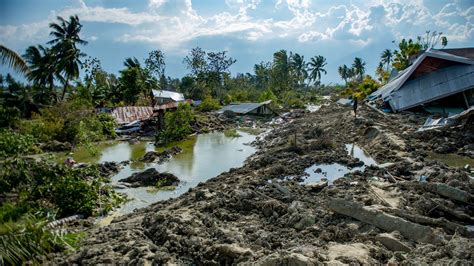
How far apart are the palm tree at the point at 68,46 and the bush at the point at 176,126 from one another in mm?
13252

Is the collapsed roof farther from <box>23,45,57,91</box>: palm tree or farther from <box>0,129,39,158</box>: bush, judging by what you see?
<box>0,129,39,158</box>: bush

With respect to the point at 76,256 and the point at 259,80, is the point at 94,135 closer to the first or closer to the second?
the point at 76,256

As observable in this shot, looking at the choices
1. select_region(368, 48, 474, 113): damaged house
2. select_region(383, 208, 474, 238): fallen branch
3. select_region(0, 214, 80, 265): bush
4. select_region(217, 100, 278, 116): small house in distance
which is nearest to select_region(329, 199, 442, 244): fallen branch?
select_region(383, 208, 474, 238): fallen branch

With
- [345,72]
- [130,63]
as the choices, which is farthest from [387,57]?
[130,63]

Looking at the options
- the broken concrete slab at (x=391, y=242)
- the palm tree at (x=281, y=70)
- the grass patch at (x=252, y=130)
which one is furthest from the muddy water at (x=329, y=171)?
the palm tree at (x=281, y=70)

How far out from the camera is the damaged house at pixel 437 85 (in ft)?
70.8

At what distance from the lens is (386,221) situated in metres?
6.66

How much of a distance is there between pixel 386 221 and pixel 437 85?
746 inches

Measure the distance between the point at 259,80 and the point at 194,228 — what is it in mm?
79226

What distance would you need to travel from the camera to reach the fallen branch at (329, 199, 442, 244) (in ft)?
19.9

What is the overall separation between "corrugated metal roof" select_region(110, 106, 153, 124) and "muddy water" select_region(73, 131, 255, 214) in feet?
21.3

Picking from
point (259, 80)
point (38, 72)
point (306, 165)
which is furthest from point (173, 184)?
point (259, 80)

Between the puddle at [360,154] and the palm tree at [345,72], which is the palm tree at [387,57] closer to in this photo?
the palm tree at [345,72]

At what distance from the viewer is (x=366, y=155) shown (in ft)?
50.6
